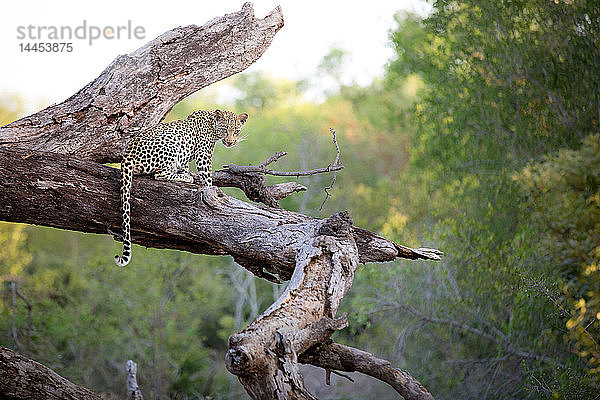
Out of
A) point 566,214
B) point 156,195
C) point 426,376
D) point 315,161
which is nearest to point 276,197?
point 156,195

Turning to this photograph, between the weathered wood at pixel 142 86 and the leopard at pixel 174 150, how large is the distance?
0.34 m

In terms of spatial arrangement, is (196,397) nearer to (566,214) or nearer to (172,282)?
(172,282)

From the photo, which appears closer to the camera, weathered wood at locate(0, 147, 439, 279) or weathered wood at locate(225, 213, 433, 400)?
weathered wood at locate(225, 213, 433, 400)

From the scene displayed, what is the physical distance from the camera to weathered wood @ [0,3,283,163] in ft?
12.4

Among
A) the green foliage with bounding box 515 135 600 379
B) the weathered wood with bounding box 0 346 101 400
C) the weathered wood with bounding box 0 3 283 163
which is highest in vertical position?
the weathered wood with bounding box 0 3 283 163

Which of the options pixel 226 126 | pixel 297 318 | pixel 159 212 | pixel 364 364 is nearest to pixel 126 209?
pixel 159 212

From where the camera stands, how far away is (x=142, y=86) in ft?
12.8

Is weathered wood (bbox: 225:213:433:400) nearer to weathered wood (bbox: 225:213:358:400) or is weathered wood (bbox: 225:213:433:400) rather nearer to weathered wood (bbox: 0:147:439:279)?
weathered wood (bbox: 225:213:358:400)

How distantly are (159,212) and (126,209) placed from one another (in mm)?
192

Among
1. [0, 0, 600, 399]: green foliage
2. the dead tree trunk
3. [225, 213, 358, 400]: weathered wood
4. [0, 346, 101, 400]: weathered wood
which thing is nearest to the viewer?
[225, 213, 358, 400]: weathered wood

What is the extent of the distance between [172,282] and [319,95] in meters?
7.31

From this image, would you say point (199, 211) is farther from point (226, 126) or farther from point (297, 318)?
point (297, 318)

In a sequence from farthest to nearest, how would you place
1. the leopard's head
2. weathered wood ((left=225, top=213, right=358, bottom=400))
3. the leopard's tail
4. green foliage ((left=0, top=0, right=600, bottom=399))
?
green foliage ((left=0, top=0, right=600, bottom=399))
the leopard's head
the leopard's tail
weathered wood ((left=225, top=213, right=358, bottom=400))

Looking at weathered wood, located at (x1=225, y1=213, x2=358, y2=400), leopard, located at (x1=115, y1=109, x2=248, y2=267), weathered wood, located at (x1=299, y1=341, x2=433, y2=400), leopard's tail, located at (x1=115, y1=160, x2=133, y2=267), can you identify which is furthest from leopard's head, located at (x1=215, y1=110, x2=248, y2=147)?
weathered wood, located at (x1=299, y1=341, x2=433, y2=400)
